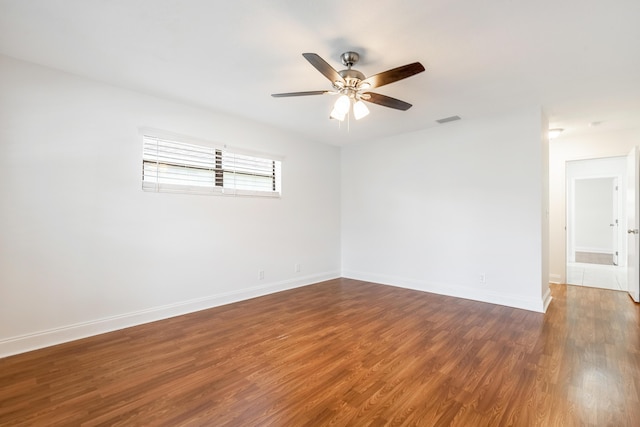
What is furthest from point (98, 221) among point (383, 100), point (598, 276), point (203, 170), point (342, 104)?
point (598, 276)

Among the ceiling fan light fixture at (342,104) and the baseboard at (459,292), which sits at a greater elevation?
the ceiling fan light fixture at (342,104)

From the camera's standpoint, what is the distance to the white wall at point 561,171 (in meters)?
4.68

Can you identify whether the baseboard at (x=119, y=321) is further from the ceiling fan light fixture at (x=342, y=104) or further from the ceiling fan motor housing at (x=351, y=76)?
the ceiling fan motor housing at (x=351, y=76)

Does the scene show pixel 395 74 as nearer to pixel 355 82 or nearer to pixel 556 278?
pixel 355 82

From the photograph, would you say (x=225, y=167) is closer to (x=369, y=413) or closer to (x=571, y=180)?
(x=369, y=413)

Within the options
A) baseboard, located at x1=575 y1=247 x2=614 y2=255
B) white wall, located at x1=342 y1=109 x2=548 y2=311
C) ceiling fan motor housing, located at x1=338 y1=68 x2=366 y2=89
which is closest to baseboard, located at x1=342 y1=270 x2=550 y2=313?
white wall, located at x1=342 y1=109 x2=548 y2=311

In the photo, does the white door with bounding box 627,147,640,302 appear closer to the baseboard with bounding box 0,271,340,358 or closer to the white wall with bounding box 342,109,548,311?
the white wall with bounding box 342,109,548,311

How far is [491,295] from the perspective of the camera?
400cm

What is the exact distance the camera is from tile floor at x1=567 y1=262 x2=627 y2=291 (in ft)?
16.4

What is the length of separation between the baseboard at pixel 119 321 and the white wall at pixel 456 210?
2101mm

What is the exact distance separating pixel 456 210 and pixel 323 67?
322 cm

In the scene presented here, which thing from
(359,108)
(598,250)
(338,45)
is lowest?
(598,250)

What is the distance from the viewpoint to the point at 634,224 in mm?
4090

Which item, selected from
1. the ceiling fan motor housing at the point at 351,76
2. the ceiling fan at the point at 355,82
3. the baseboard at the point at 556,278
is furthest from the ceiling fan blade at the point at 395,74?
the baseboard at the point at 556,278
